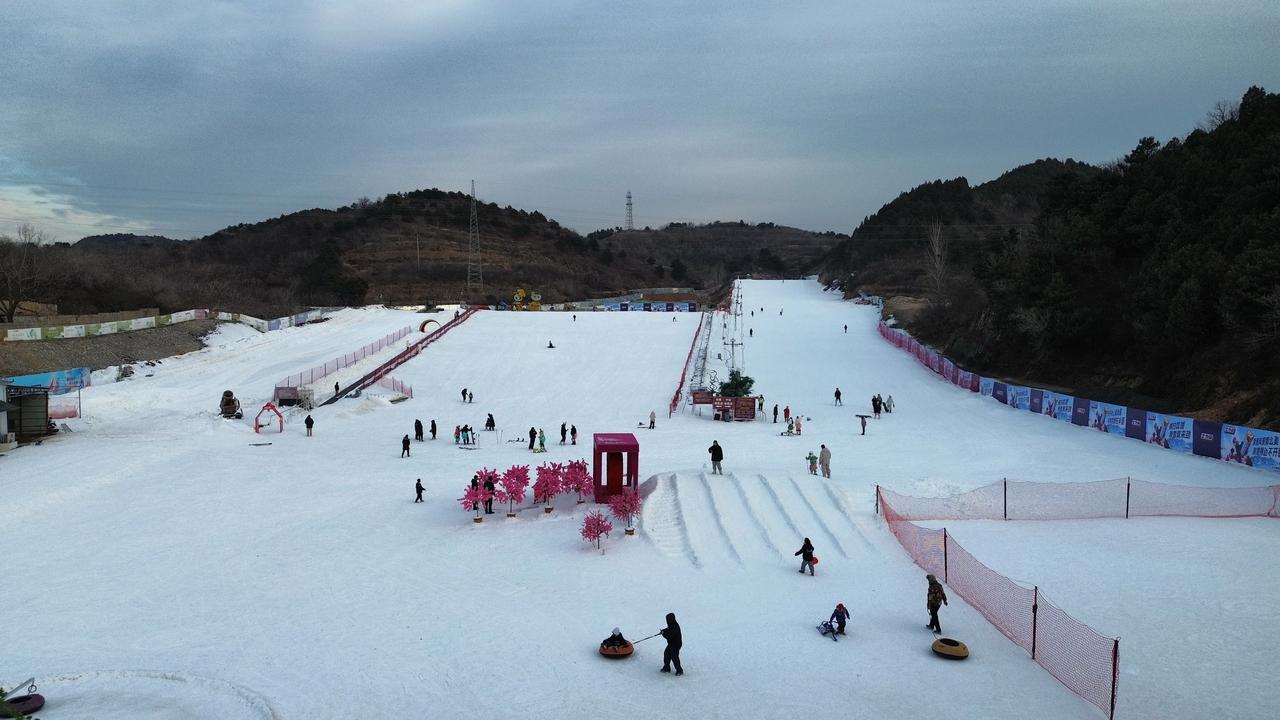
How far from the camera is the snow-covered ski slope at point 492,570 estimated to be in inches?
492

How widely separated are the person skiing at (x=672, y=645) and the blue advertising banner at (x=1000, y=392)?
3251 centimetres

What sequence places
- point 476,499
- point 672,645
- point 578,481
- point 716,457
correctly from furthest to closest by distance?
point 716,457
point 578,481
point 476,499
point 672,645

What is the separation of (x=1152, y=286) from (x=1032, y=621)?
32230 mm

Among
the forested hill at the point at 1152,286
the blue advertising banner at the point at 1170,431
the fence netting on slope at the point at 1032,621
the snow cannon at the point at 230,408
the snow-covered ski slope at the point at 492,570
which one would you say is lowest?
the snow-covered ski slope at the point at 492,570

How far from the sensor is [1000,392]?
137 feet

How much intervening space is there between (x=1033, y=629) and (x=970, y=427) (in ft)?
76.5

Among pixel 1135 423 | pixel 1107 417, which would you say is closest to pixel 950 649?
pixel 1135 423

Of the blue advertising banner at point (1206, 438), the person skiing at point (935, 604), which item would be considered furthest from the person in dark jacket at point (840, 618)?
the blue advertising banner at point (1206, 438)

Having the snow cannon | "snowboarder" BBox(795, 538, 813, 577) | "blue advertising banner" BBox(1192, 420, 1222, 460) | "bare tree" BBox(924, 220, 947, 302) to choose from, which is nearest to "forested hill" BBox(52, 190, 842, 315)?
the snow cannon

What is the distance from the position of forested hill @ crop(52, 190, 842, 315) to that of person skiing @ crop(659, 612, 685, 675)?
68.4 m

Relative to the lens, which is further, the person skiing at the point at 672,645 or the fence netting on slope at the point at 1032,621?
the person skiing at the point at 672,645

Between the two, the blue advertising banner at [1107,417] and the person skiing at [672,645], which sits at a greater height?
the blue advertising banner at [1107,417]

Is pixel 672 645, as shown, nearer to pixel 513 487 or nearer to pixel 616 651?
pixel 616 651

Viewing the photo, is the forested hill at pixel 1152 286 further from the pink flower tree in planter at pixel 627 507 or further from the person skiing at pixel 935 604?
the pink flower tree in planter at pixel 627 507
